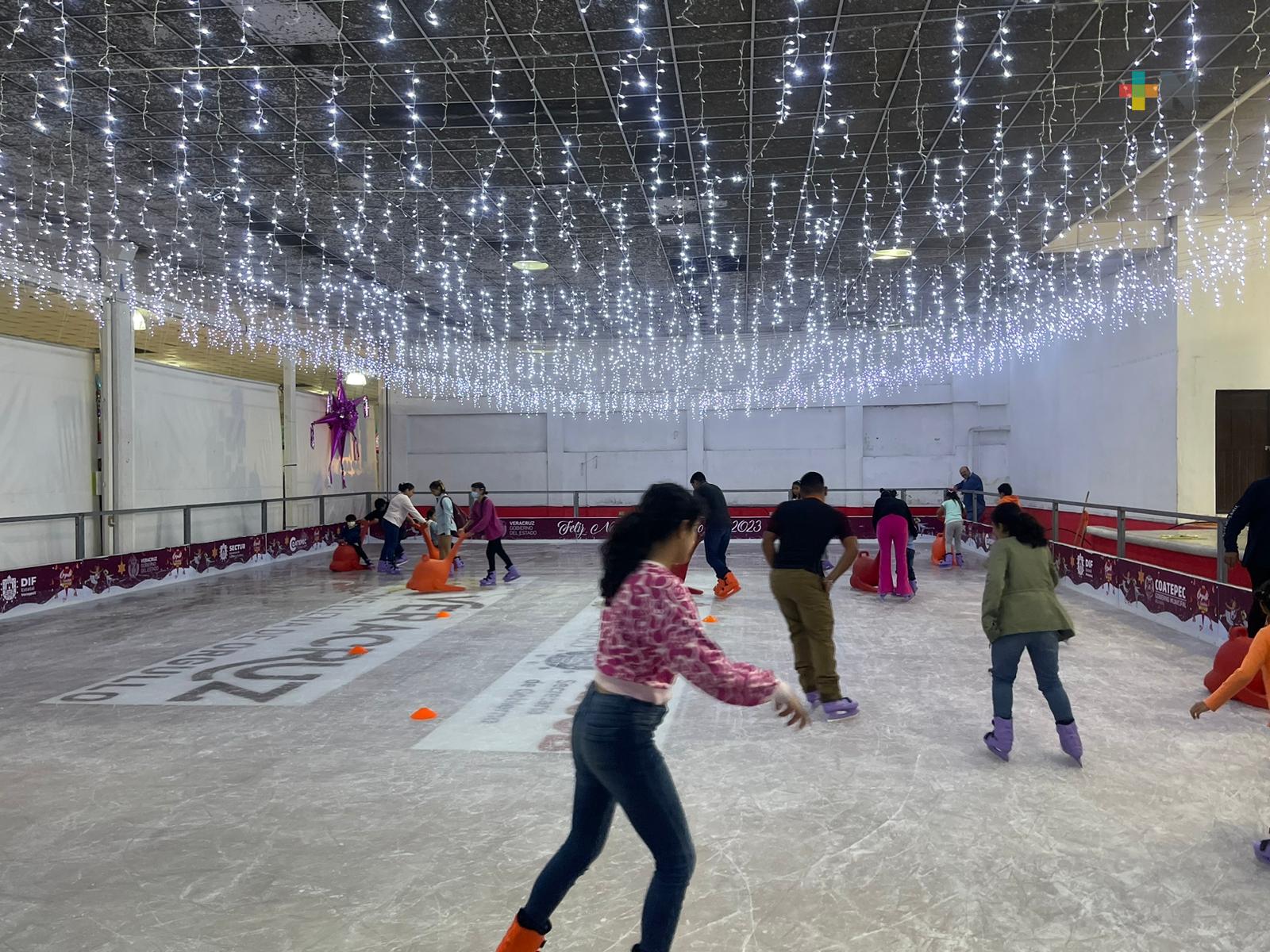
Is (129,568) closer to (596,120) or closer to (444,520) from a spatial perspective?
(444,520)

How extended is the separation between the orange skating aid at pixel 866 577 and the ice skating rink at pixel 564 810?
348 cm

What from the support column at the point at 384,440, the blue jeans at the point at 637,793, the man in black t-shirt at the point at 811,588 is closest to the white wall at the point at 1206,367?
the man in black t-shirt at the point at 811,588

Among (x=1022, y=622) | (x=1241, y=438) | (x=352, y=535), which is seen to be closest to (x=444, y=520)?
(x=352, y=535)

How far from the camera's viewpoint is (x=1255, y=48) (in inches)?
258

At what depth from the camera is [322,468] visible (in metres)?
19.1

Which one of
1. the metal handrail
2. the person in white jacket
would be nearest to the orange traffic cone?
the person in white jacket

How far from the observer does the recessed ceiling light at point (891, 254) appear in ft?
40.8

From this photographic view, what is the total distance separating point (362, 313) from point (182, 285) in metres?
3.51

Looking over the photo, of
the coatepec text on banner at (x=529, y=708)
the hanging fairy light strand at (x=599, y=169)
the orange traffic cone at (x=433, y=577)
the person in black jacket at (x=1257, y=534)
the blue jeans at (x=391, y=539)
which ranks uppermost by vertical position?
the hanging fairy light strand at (x=599, y=169)

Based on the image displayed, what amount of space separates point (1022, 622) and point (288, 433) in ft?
52.6

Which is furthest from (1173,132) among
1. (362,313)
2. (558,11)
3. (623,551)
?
(362,313)

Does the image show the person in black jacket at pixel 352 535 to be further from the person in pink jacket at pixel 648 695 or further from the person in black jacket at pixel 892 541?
the person in pink jacket at pixel 648 695

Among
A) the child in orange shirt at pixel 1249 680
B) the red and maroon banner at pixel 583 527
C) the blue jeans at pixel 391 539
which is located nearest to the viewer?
the child in orange shirt at pixel 1249 680

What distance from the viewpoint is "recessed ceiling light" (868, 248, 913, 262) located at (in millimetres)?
12438
